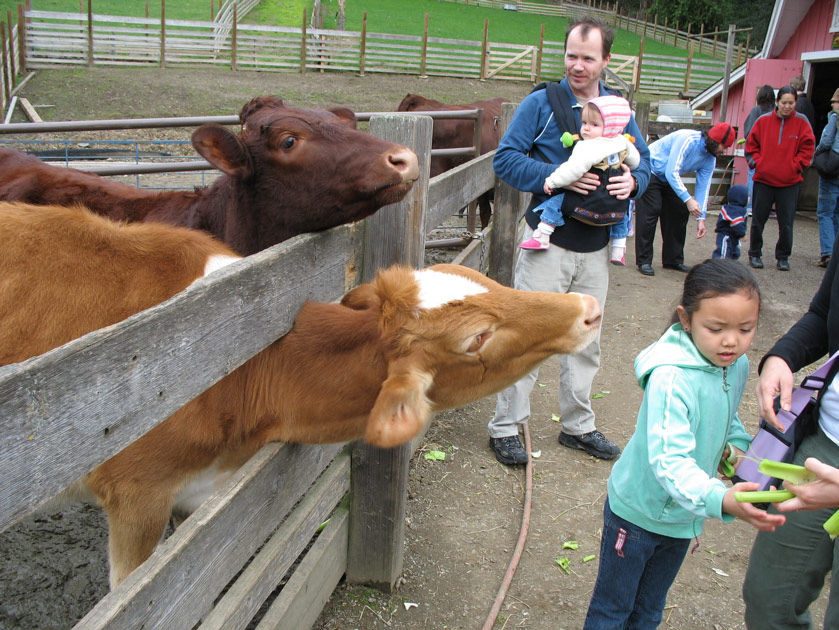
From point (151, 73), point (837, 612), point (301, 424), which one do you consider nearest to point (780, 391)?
point (837, 612)

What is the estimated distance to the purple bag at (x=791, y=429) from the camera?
2240 mm

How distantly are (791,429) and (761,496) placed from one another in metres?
0.57

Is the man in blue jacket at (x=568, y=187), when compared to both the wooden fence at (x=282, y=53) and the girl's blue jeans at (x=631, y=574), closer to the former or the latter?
the girl's blue jeans at (x=631, y=574)

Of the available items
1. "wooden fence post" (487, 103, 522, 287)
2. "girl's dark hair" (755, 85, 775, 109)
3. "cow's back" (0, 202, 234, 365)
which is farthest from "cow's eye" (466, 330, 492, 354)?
"girl's dark hair" (755, 85, 775, 109)

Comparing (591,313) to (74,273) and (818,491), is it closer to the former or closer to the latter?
(818,491)

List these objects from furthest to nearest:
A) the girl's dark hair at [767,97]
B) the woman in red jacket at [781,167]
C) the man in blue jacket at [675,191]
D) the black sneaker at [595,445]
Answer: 1. the girl's dark hair at [767,97]
2. the woman in red jacket at [781,167]
3. the man in blue jacket at [675,191]
4. the black sneaker at [595,445]

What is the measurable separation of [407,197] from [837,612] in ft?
6.79

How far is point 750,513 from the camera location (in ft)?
6.02

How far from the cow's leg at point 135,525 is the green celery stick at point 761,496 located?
1.67 metres

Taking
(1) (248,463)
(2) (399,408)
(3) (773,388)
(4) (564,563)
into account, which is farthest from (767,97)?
(1) (248,463)

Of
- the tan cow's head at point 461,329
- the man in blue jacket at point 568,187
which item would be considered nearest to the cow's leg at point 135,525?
the tan cow's head at point 461,329

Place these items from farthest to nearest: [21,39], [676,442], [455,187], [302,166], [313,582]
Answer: [21,39] < [455,187] < [302,166] < [313,582] < [676,442]

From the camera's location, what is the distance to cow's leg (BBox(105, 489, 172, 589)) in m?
2.16

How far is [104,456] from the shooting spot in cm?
128
